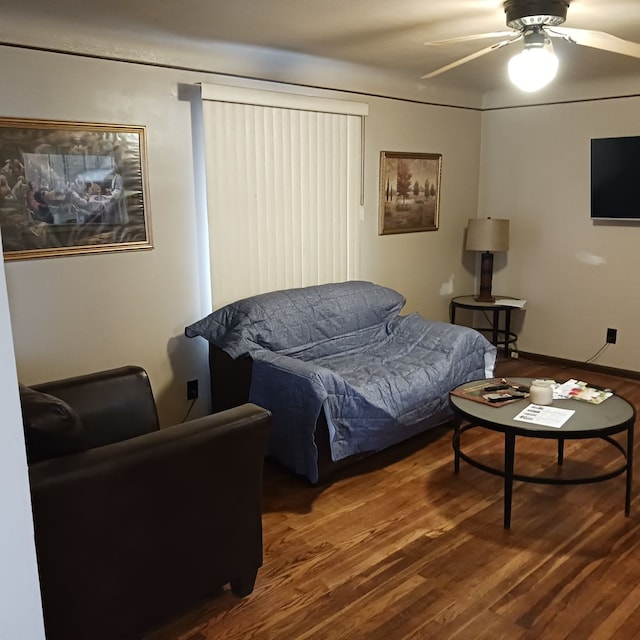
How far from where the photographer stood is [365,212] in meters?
4.64

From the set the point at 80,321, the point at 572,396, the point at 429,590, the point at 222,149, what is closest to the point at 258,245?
the point at 222,149

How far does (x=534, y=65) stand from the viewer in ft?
9.13

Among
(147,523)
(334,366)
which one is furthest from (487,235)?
(147,523)

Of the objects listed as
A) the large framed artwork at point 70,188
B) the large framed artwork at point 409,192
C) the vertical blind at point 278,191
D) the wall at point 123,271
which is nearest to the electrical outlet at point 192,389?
the wall at point 123,271

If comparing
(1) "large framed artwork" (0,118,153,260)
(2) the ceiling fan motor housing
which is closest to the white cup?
(2) the ceiling fan motor housing

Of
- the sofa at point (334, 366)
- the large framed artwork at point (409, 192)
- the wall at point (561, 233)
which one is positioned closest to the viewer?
the sofa at point (334, 366)

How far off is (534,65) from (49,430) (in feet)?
7.90

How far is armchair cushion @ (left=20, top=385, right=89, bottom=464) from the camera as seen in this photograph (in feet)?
6.06

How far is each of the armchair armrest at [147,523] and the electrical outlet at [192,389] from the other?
5.32 feet

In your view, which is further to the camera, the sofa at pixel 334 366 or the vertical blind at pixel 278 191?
the vertical blind at pixel 278 191

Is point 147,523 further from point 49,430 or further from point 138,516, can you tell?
point 49,430

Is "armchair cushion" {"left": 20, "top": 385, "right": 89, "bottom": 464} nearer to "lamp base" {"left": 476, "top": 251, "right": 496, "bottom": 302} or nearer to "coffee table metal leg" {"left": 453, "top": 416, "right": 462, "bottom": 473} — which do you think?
"coffee table metal leg" {"left": 453, "top": 416, "right": 462, "bottom": 473}

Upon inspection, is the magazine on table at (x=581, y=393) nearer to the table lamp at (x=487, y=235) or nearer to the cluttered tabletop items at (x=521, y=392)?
the cluttered tabletop items at (x=521, y=392)

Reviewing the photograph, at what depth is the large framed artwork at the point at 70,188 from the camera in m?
2.99
